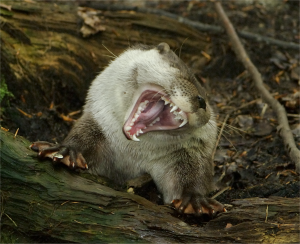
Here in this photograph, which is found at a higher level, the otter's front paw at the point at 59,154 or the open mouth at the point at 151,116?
the open mouth at the point at 151,116

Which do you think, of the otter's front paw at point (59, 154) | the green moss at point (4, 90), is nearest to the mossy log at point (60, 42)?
the green moss at point (4, 90)

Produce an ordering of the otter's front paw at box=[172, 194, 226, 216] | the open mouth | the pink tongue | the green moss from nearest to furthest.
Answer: the otter's front paw at box=[172, 194, 226, 216] → the open mouth → the pink tongue → the green moss

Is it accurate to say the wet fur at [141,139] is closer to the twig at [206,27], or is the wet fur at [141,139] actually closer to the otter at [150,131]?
the otter at [150,131]

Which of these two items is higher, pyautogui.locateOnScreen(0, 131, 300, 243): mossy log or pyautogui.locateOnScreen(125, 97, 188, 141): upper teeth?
pyautogui.locateOnScreen(125, 97, 188, 141): upper teeth

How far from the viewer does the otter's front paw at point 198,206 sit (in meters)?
3.15

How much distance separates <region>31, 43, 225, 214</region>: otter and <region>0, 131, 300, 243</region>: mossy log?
0.66 ft

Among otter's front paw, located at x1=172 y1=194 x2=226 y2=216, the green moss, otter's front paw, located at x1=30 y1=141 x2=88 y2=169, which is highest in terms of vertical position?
otter's front paw, located at x1=30 y1=141 x2=88 y2=169

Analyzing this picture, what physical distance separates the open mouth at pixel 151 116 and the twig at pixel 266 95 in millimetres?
1468

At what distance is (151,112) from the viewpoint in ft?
11.4

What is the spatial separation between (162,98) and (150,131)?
299 millimetres

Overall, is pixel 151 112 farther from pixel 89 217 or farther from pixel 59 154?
pixel 89 217

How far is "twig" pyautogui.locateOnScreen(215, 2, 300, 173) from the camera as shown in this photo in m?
4.29

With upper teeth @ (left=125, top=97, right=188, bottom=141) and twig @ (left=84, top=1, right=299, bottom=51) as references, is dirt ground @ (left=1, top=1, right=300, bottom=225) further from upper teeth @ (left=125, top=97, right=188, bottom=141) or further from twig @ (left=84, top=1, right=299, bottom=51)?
upper teeth @ (left=125, top=97, right=188, bottom=141)

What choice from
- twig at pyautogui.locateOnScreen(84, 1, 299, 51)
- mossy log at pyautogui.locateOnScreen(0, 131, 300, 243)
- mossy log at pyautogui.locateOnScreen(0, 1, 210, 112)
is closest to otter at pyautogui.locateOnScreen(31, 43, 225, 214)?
mossy log at pyautogui.locateOnScreen(0, 131, 300, 243)
